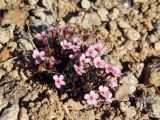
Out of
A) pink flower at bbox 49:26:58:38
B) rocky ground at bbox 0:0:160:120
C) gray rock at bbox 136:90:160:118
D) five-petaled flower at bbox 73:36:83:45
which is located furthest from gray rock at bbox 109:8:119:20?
gray rock at bbox 136:90:160:118

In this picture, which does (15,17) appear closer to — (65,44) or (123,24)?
(65,44)

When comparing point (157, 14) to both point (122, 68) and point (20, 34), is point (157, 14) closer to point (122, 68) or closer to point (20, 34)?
point (122, 68)

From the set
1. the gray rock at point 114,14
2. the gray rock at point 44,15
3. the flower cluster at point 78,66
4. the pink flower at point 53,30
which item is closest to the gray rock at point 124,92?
the flower cluster at point 78,66

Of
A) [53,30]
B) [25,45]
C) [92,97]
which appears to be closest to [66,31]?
[53,30]

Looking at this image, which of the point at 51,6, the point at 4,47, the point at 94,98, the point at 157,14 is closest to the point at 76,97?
the point at 94,98

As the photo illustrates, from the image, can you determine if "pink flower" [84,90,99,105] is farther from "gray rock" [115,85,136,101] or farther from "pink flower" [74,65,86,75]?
"gray rock" [115,85,136,101]

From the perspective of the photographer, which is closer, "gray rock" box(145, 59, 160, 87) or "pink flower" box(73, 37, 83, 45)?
"pink flower" box(73, 37, 83, 45)
